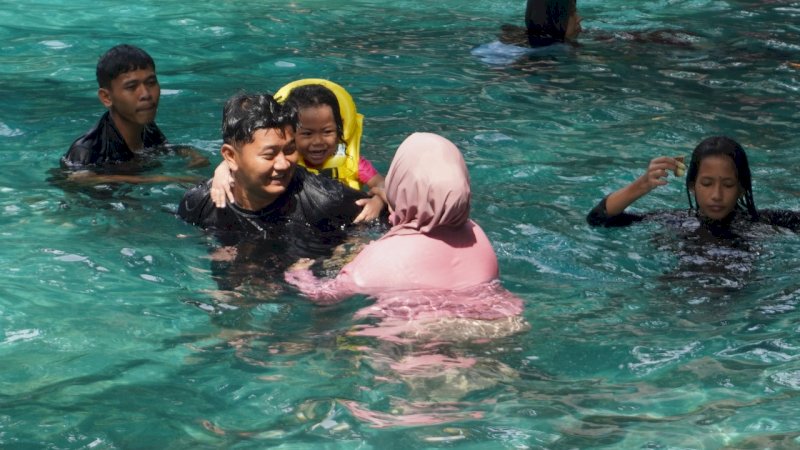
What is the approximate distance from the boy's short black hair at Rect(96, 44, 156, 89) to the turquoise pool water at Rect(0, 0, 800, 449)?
2.53 feet

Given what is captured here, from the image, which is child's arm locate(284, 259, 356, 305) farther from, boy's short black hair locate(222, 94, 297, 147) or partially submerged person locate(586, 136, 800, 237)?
partially submerged person locate(586, 136, 800, 237)

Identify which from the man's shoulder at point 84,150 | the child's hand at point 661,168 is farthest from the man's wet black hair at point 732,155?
the man's shoulder at point 84,150

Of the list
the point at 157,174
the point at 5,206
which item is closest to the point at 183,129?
the point at 157,174

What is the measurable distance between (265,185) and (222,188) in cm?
33

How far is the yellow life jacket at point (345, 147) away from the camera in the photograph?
6.94m

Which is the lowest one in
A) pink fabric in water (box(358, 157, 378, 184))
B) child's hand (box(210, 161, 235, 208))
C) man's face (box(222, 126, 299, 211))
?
pink fabric in water (box(358, 157, 378, 184))

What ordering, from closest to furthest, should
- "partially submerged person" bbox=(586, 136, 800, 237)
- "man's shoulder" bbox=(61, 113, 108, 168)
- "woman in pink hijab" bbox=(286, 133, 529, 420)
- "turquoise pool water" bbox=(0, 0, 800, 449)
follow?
"turquoise pool water" bbox=(0, 0, 800, 449) < "woman in pink hijab" bbox=(286, 133, 529, 420) < "partially submerged person" bbox=(586, 136, 800, 237) < "man's shoulder" bbox=(61, 113, 108, 168)

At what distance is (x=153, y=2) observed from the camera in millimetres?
14211

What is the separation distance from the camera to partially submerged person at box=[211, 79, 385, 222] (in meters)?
6.40

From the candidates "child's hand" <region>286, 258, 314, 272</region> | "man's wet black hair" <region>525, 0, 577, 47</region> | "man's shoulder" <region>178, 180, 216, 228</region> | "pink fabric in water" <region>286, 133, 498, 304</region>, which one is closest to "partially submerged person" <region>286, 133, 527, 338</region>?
"pink fabric in water" <region>286, 133, 498, 304</region>

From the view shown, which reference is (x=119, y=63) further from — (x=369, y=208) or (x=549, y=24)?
(x=549, y=24)

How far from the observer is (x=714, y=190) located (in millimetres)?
6539

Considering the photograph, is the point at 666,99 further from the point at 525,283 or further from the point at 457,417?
the point at 457,417

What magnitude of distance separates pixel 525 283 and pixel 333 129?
4.64 feet
